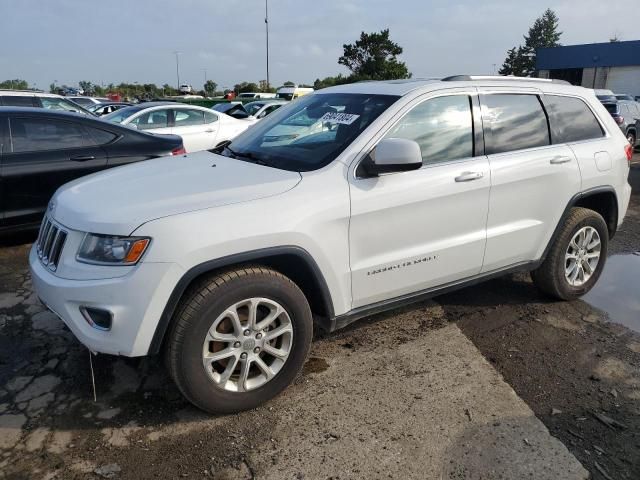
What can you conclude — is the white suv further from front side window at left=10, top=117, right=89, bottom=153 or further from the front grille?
front side window at left=10, top=117, right=89, bottom=153

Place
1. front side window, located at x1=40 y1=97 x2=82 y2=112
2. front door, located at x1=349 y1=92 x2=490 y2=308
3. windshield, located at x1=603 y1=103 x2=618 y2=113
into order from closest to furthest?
1. front door, located at x1=349 y1=92 x2=490 y2=308
2. front side window, located at x1=40 y1=97 x2=82 y2=112
3. windshield, located at x1=603 y1=103 x2=618 y2=113

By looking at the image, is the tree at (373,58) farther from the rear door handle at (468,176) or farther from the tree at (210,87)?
the rear door handle at (468,176)

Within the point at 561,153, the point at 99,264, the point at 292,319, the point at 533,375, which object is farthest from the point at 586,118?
the point at 99,264

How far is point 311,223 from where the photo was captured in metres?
2.81

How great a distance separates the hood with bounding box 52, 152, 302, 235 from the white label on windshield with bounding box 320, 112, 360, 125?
0.59 m

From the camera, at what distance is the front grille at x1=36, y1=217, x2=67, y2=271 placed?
9.02ft

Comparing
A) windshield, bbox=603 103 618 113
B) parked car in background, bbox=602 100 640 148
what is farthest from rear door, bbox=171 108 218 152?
windshield, bbox=603 103 618 113

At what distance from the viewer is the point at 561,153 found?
12.9 feet

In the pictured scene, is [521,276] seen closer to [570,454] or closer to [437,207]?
[437,207]

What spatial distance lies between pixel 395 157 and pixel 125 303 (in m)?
1.59

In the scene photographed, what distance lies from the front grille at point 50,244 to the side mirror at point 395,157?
5.62ft

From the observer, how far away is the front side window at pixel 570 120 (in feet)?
13.2

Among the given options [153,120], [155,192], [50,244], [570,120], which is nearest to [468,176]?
[570,120]

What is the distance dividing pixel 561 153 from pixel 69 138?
15.8 feet
